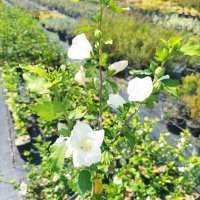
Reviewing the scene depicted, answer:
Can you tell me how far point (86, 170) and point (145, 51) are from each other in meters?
6.57

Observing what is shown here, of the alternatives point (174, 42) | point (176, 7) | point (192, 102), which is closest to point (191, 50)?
point (174, 42)

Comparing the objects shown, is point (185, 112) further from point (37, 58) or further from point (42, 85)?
point (42, 85)

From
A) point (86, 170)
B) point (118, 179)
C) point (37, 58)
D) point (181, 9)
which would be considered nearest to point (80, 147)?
point (86, 170)

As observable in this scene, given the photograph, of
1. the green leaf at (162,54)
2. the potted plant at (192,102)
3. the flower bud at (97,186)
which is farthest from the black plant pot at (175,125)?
the green leaf at (162,54)

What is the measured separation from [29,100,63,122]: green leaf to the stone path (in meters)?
2.62

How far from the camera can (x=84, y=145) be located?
993 mm

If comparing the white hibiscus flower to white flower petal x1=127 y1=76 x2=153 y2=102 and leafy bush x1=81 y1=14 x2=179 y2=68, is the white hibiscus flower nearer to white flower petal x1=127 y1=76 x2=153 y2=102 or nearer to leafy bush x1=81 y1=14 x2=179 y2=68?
white flower petal x1=127 y1=76 x2=153 y2=102

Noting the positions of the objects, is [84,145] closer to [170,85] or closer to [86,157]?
[86,157]

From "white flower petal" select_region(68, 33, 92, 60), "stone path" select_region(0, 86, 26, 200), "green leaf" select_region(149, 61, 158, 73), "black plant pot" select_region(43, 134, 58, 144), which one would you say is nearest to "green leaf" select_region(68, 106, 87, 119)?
"white flower petal" select_region(68, 33, 92, 60)

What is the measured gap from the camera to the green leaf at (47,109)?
1.01 metres

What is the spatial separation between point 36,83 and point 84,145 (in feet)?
0.93

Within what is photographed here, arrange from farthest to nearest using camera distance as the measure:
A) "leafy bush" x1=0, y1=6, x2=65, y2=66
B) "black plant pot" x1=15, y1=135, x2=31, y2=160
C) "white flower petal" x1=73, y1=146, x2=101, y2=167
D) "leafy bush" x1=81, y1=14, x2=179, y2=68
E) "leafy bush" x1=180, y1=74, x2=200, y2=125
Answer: "leafy bush" x1=81, y1=14, x2=179, y2=68, "leafy bush" x1=0, y1=6, x2=65, y2=66, "leafy bush" x1=180, y1=74, x2=200, y2=125, "black plant pot" x1=15, y1=135, x2=31, y2=160, "white flower petal" x1=73, y1=146, x2=101, y2=167

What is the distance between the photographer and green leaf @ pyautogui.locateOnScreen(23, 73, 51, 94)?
1.09 m

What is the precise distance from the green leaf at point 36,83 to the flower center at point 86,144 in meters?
0.22
